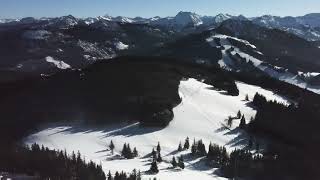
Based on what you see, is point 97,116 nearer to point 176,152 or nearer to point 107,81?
point 107,81

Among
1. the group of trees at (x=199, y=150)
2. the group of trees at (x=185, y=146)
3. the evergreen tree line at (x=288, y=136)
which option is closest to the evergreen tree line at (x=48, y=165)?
the group of trees at (x=185, y=146)

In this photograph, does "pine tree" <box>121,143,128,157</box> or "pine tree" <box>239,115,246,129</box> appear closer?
"pine tree" <box>121,143,128,157</box>

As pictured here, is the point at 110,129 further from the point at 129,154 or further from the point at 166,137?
the point at 129,154

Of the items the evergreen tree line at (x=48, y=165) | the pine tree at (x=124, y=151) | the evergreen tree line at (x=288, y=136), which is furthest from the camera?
the pine tree at (x=124, y=151)

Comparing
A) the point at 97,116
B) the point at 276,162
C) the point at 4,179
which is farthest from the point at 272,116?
the point at 4,179

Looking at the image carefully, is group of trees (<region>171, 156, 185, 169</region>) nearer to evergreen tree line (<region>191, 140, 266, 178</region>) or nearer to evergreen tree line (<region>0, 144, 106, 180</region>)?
evergreen tree line (<region>191, 140, 266, 178</region>)

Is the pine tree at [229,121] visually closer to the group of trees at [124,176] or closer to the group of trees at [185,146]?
the group of trees at [185,146]

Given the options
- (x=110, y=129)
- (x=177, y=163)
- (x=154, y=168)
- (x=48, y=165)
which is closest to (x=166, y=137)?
(x=110, y=129)

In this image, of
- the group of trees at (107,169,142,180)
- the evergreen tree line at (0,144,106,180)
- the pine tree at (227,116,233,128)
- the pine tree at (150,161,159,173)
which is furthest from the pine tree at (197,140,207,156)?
the evergreen tree line at (0,144,106,180)
